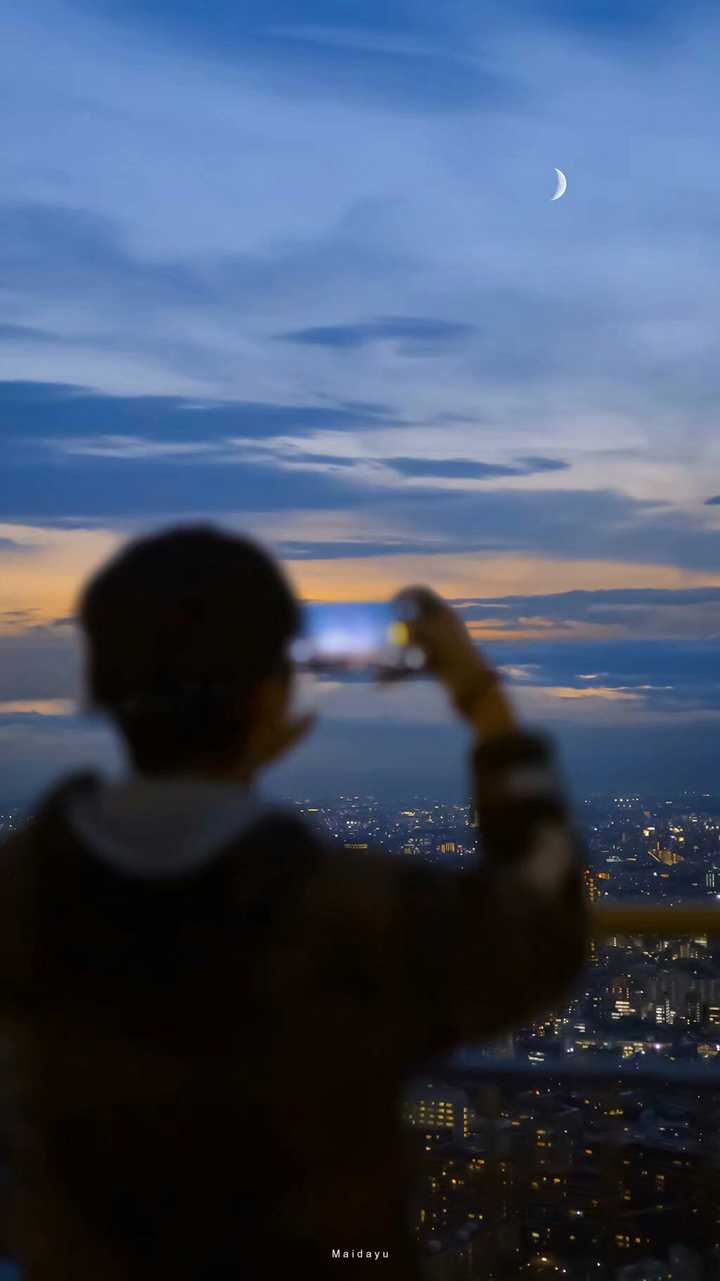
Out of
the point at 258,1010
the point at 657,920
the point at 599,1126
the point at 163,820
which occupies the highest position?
the point at 163,820

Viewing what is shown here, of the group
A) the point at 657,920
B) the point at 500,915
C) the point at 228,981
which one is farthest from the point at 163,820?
the point at 657,920

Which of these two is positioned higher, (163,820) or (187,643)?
(187,643)

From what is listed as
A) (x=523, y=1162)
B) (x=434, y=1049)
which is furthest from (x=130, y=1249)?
(x=523, y=1162)

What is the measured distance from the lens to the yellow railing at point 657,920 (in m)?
2.68

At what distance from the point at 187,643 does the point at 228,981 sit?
311mm

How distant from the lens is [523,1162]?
9.25 ft

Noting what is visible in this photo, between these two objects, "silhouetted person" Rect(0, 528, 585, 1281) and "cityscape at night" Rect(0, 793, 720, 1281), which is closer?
"silhouetted person" Rect(0, 528, 585, 1281)

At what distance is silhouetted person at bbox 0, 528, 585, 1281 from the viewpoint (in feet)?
3.62

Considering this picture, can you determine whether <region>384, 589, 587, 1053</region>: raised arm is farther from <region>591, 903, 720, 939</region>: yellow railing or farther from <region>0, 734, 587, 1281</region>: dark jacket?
<region>591, 903, 720, 939</region>: yellow railing

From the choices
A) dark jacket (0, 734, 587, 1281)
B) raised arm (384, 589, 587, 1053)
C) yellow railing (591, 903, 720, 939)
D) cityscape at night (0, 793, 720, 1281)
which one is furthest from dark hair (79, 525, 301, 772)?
yellow railing (591, 903, 720, 939)

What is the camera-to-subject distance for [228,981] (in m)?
1.10

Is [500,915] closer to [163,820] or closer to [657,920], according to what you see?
[163,820]

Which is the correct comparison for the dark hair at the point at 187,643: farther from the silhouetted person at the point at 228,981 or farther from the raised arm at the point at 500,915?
the raised arm at the point at 500,915

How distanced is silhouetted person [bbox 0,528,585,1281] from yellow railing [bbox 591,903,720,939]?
1.58m
